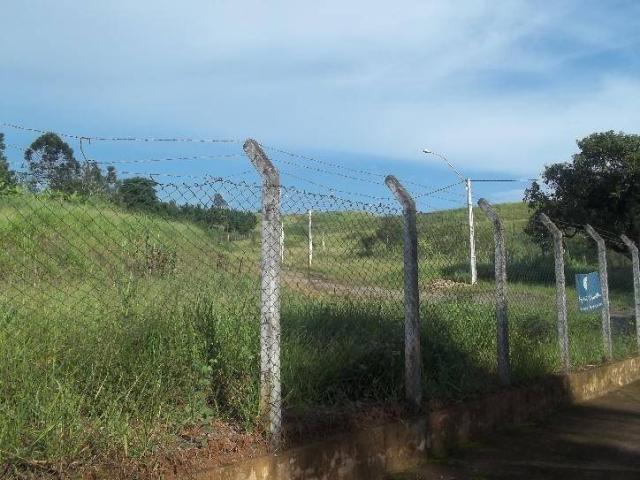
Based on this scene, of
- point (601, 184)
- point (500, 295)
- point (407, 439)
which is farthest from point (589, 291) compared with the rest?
point (601, 184)

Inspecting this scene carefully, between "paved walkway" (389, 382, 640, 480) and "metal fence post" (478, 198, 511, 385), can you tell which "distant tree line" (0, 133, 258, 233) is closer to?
"paved walkway" (389, 382, 640, 480)

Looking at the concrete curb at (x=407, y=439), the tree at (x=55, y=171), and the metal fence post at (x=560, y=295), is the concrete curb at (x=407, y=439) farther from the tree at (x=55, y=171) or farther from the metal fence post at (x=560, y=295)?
the tree at (x=55, y=171)

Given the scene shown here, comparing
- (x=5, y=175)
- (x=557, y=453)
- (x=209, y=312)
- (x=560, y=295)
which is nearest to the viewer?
(x=5, y=175)

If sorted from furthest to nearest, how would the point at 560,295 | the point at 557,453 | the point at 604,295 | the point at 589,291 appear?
the point at 604,295 → the point at 589,291 → the point at 560,295 → the point at 557,453

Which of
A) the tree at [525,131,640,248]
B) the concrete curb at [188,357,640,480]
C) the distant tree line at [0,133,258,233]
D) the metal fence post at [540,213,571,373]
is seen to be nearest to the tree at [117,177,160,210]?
the distant tree line at [0,133,258,233]

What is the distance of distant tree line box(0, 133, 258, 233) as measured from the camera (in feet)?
12.6

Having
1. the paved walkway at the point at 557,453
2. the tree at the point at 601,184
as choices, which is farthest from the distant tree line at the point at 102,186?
the tree at the point at 601,184

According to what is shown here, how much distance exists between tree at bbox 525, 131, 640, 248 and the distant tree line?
19.6m

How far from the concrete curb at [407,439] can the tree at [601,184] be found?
16.6 meters

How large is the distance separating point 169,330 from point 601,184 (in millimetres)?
21483

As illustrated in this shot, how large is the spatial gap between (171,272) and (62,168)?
40.9 inches

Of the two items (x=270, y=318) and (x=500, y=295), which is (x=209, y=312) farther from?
(x=500, y=295)

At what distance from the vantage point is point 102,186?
4027 millimetres

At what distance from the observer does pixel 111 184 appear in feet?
13.3
